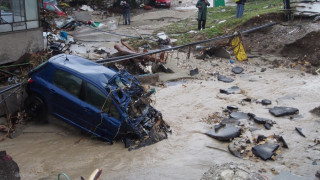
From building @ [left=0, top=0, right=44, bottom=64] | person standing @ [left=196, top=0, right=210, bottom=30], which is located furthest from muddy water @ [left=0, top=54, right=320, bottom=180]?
person standing @ [left=196, top=0, right=210, bottom=30]

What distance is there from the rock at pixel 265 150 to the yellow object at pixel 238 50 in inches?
309

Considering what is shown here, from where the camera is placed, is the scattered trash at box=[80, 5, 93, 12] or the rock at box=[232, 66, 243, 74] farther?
the scattered trash at box=[80, 5, 93, 12]

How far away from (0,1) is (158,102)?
5.95m

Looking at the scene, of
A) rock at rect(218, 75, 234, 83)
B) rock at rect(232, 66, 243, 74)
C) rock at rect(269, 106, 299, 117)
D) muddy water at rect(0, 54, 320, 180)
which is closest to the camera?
muddy water at rect(0, 54, 320, 180)

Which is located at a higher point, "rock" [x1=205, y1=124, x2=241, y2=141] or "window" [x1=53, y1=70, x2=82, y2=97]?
"window" [x1=53, y1=70, x2=82, y2=97]

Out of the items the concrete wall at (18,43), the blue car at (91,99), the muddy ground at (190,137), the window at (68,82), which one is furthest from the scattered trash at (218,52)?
the window at (68,82)

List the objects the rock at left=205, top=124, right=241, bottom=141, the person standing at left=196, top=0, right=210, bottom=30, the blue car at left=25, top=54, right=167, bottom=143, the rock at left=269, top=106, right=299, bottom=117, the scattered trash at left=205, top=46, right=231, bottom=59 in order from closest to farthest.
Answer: the blue car at left=25, top=54, right=167, bottom=143 < the rock at left=205, top=124, right=241, bottom=141 < the rock at left=269, top=106, right=299, bottom=117 < the scattered trash at left=205, top=46, right=231, bottom=59 < the person standing at left=196, top=0, right=210, bottom=30

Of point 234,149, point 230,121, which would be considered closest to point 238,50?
point 230,121

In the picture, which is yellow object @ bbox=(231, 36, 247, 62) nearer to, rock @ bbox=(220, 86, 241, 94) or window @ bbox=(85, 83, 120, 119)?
rock @ bbox=(220, 86, 241, 94)

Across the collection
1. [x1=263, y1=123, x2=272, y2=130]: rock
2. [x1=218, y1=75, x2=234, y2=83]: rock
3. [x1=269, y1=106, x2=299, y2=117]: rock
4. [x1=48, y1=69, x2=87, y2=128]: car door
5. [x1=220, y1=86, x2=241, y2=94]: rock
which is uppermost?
[x1=48, y1=69, x2=87, y2=128]: car door

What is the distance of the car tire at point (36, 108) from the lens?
336 inches

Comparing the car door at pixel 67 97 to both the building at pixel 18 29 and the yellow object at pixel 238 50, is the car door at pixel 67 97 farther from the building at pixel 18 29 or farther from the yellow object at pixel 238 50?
the yellow object at pixel 238 50

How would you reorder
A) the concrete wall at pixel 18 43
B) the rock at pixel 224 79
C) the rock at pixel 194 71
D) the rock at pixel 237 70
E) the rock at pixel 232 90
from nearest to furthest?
the concrete wall at pixel 18 43 < the rock at pixel 232 90 < the rock at pixel 224 79 < the rock at pixel 194 71 < the rock at pixel 237 70

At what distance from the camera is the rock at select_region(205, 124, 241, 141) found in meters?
8.50
